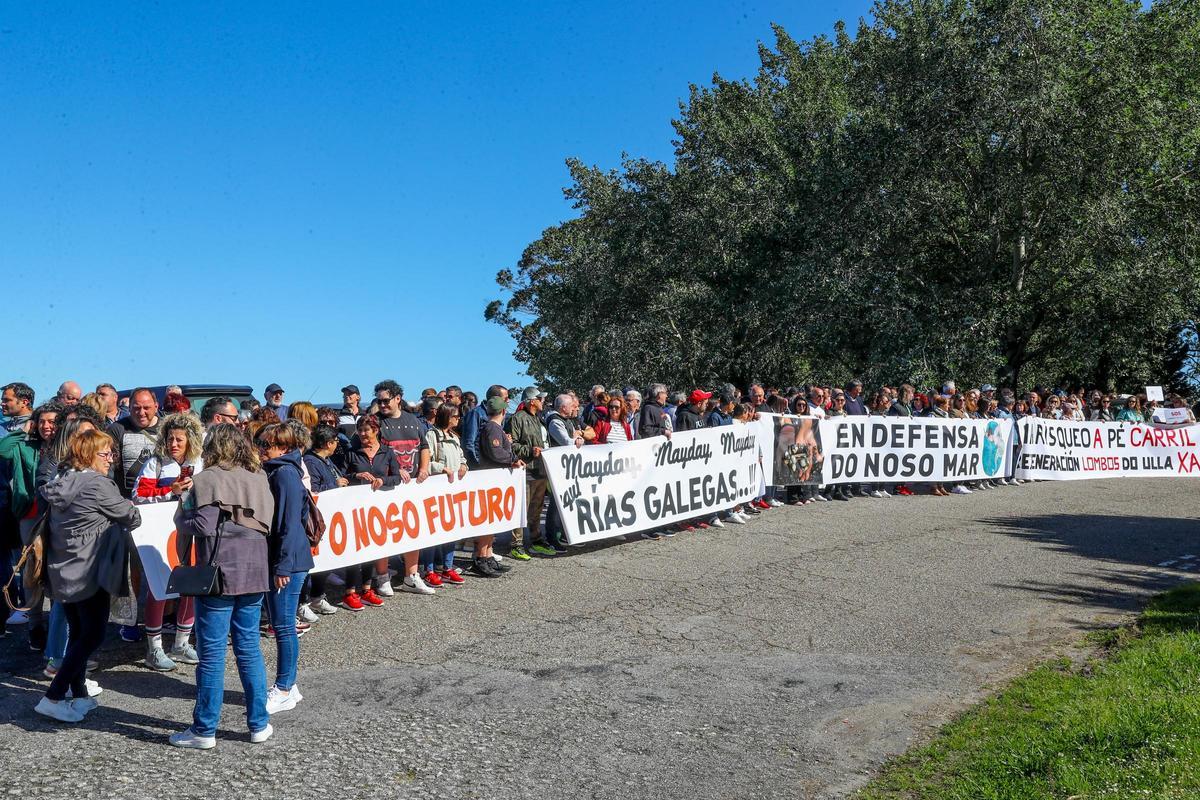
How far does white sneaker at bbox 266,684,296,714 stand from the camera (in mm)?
5641

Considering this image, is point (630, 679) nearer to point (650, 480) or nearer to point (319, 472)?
point (319, 472)

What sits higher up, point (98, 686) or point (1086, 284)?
point (1086, 284)

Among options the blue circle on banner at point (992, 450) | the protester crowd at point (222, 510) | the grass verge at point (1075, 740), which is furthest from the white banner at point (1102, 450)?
the grass verge at point (1075, 740)

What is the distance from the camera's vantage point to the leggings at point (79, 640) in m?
5.48

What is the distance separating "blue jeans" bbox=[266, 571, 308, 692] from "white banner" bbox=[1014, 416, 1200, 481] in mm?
16207

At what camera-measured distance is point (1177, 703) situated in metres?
5.43

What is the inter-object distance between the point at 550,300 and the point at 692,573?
28327mm

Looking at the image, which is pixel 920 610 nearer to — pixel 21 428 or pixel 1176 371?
pixel 21 428

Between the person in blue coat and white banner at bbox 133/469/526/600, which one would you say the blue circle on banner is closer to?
white banner at bbox 133/469/526/600

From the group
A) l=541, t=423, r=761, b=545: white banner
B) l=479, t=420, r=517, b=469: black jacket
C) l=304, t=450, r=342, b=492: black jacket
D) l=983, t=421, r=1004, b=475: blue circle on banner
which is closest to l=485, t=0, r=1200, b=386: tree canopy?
l=983, t=421, r=1004, b=475: blue circle on banner

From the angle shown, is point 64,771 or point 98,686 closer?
point 64,771

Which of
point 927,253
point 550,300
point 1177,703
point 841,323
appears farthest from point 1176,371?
point 1177,703

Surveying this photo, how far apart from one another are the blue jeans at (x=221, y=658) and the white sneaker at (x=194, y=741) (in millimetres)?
26

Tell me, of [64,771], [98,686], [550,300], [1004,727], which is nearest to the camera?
[64,771]
